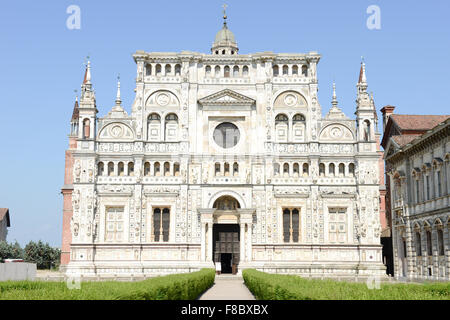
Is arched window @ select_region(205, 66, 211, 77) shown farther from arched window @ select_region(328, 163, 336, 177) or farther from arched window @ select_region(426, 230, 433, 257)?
arched window @ select_region(426, 230, 433, 257)

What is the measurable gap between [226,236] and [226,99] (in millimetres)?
13614

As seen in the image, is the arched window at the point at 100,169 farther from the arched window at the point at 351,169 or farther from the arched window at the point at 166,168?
the arched window at the point at 351,169

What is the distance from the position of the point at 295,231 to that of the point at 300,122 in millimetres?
10916

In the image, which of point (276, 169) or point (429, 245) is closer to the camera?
point (429, 245)

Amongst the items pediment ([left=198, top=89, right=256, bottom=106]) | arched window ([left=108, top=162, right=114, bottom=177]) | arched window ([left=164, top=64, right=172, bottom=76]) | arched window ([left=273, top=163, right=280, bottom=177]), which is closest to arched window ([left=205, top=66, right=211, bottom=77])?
pediment ([left=198, top=89, right=256, bottom=106])

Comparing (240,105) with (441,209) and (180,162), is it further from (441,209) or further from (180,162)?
(441,209)

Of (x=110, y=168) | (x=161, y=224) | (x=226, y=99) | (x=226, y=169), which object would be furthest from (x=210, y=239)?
(x=226, y=99)

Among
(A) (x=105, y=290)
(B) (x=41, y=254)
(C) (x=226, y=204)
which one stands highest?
(C) (x=226, y=204)

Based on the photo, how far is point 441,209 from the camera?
139ft

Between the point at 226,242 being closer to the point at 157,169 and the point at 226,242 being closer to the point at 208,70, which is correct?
the point at 157,169

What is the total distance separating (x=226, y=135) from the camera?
194 ft

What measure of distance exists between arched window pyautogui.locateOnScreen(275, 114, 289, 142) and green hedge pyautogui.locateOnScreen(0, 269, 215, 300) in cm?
2846

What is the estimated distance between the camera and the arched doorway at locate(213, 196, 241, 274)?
58.0m
